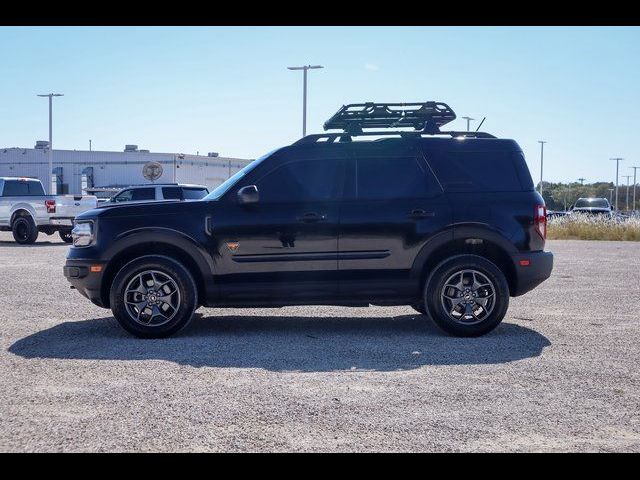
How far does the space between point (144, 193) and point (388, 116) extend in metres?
13.5

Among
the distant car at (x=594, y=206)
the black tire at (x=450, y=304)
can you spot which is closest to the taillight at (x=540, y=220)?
the black tire at (x=450, y=304)

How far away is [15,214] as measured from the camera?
21750mm

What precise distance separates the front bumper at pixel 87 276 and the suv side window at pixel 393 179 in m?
2.72

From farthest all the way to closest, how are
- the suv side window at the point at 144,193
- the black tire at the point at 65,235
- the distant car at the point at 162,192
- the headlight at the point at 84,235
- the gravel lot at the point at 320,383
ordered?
the black tire at the point at 65,235 → the suv side window at the point at 144,193 → the distant car at the point at 162,192 → the headlight at the point at 84,235 → the gravel lot at the point at 320,383

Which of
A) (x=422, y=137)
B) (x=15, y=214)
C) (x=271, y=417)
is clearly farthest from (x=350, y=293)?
(x=15, y=214)

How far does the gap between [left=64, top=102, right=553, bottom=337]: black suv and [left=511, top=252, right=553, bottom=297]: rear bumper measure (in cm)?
1

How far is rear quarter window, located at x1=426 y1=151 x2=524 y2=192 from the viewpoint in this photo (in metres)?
7.43

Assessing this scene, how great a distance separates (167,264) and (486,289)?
125 inches

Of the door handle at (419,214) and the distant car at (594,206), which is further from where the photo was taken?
the distant car at (594,206)

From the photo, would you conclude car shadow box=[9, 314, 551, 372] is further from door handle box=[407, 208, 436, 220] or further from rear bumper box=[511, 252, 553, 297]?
door handle box=[407, 208, 436, 220]

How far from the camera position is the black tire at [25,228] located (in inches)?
848

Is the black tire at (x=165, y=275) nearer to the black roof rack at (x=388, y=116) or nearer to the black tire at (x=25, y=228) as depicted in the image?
the black roof rack at (x=388, y=116)

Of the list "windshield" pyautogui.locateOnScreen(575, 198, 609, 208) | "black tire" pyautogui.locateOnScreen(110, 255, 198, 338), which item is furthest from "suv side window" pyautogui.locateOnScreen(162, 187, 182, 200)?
"windshield" pyautogui.locateOnScreen(575, 198, 609, 208)

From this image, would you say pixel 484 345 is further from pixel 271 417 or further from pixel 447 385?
pixel 271 417
